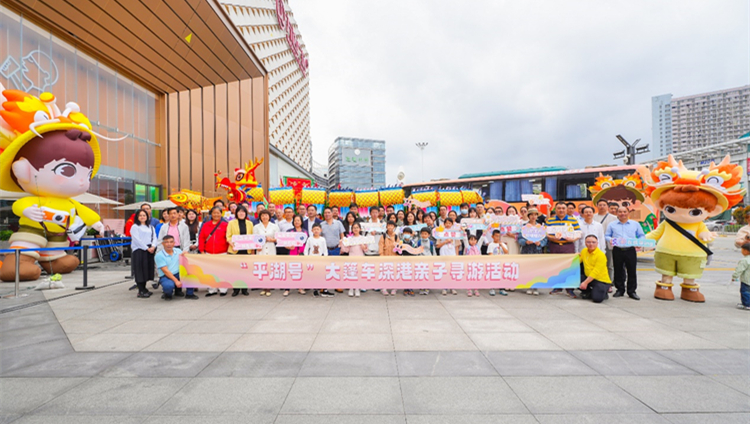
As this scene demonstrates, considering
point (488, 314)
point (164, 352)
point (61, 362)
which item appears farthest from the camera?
point (488, 314)

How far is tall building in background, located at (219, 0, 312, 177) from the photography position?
30328 mm

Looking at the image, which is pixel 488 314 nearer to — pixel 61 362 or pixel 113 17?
pixel 61 362

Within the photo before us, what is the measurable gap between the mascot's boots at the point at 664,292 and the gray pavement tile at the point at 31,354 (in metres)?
8.85

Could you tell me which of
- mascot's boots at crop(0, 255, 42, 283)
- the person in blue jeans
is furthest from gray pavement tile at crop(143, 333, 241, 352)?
mascot's boots at crop(0, 255, 42, 283)

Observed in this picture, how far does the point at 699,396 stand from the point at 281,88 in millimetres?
45747

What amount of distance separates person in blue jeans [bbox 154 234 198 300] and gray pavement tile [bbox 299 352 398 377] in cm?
386

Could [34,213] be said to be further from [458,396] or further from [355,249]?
[458,396]

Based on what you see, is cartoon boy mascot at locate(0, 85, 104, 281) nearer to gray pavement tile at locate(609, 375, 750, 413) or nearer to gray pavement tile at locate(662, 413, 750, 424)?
gray pavement tile at locate(609, 375, 750, 413)

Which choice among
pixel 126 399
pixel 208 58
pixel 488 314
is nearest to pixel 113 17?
pixel 208 58

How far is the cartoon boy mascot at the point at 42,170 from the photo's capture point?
324 inches

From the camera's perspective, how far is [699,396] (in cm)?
279

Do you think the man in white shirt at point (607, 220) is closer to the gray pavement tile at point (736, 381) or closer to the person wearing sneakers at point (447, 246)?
the person wearing sneakers at point (447, 246)

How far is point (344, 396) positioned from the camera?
2.78 m

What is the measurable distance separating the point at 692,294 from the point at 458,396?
5.80 metres
